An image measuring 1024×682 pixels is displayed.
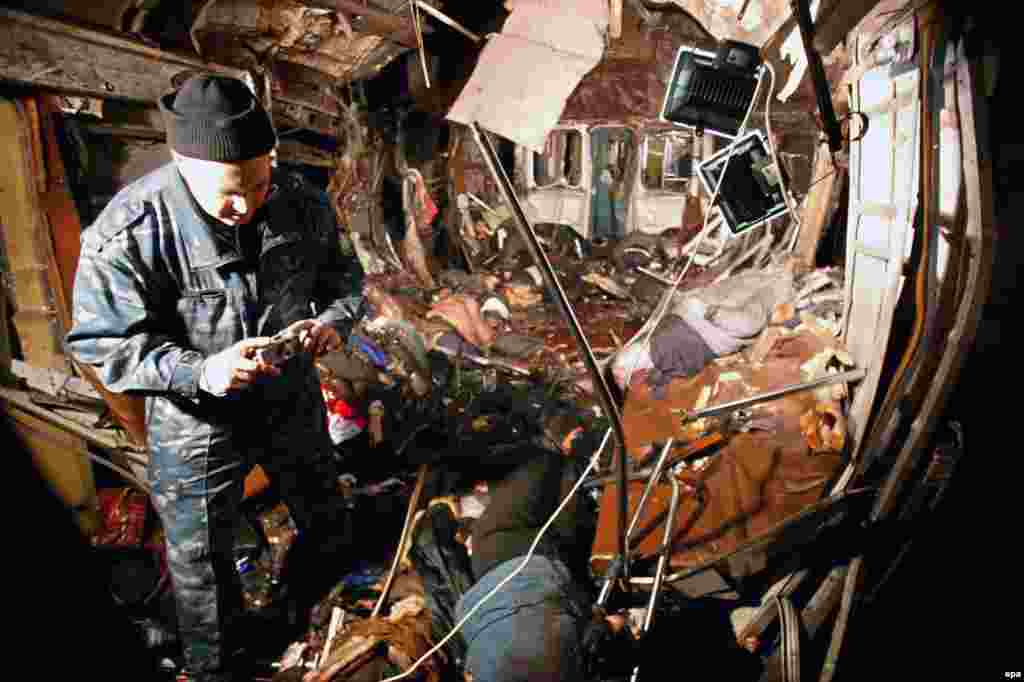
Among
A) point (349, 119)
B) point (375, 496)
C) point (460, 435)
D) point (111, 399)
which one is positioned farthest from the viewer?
point (349, 119)

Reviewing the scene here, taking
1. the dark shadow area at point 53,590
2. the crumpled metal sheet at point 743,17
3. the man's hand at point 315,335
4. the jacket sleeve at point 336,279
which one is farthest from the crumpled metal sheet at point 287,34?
the dark shadow area at point 53,590

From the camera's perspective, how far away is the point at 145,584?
3.55 m

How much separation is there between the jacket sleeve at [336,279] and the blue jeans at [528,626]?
159cm

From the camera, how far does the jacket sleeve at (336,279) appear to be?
9.59 ft

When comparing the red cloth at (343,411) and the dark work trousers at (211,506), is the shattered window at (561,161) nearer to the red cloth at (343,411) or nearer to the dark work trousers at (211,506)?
the red cloth at (343,411)

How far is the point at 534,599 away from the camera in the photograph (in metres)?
2.32

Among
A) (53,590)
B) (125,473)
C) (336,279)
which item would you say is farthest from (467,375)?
(53,590)

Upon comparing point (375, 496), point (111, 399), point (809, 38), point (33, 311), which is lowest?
point (375, 496)

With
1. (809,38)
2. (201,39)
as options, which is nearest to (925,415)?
(809,38)

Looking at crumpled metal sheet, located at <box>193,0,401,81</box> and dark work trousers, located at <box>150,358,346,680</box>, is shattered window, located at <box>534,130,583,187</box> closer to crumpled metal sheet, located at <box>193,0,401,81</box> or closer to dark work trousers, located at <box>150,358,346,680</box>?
crumpled metal sheet, located at <box>193,0,401,81</box>

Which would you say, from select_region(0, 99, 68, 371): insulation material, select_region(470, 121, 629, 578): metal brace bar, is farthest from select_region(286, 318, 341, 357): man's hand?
select_region(0, 99, 68, 371): insulation material

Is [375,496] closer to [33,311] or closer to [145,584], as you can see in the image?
[145,584]

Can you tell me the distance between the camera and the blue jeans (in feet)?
6.77

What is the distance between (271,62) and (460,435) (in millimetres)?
4887
